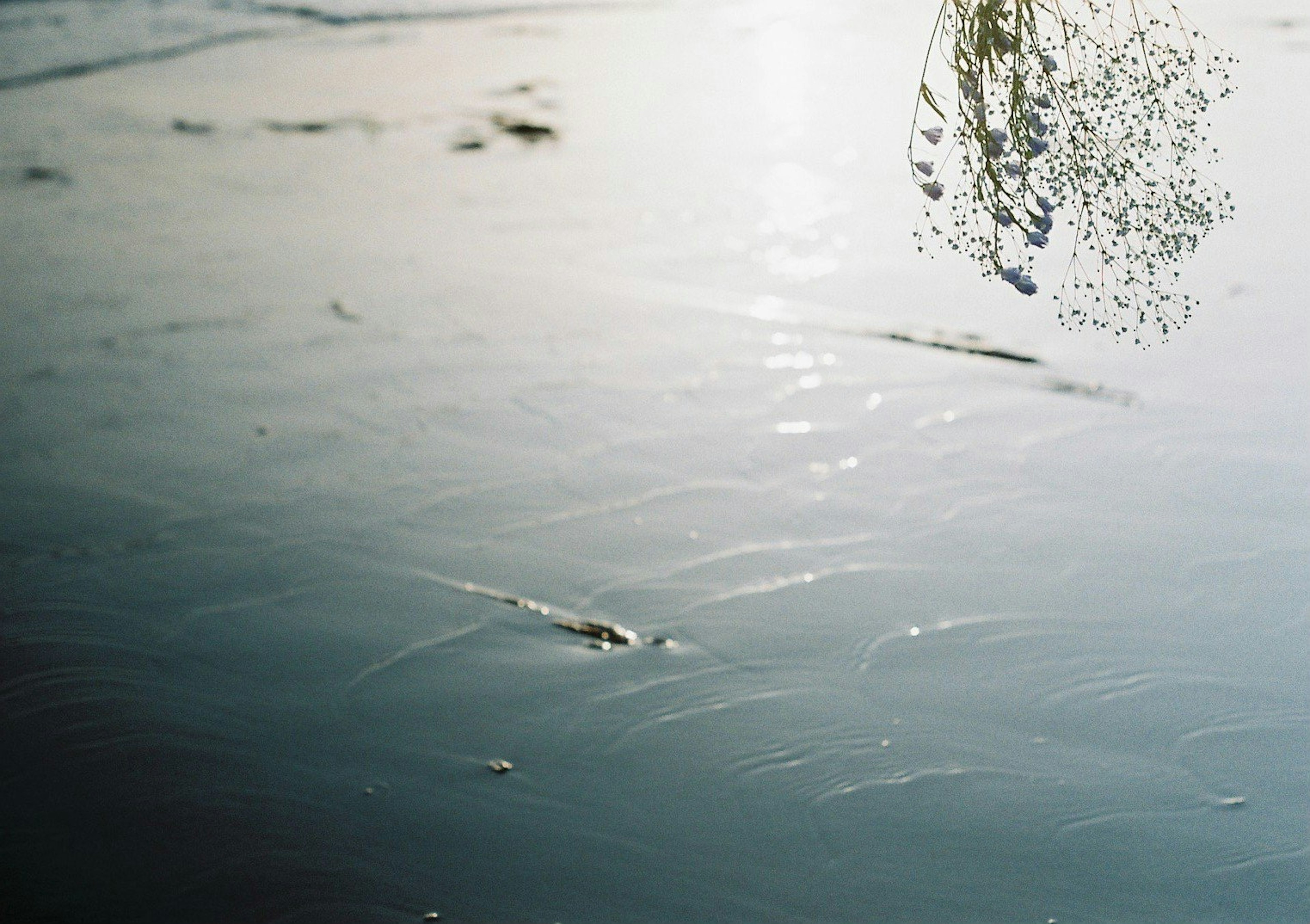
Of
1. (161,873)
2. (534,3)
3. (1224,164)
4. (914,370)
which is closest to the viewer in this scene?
(161,873)

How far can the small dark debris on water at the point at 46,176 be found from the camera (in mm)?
5367

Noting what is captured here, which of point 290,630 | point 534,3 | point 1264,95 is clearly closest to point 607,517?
point 290,630

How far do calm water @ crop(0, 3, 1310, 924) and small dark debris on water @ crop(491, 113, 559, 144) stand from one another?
1.78 feet

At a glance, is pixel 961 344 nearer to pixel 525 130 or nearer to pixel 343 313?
pixel 343 313

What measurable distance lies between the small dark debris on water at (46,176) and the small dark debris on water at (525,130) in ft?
6.11

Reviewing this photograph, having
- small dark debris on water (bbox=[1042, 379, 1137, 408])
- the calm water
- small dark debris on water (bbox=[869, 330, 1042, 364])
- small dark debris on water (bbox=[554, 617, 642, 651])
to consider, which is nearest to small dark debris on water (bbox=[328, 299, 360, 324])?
the calm water

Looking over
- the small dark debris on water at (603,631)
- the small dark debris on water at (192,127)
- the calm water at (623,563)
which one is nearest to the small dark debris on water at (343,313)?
the calm water at (623,563)

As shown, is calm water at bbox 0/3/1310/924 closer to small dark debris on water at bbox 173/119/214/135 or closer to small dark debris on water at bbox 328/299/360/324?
small dark debris on water at bbox 328/299/360/324

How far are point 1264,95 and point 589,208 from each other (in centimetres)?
345

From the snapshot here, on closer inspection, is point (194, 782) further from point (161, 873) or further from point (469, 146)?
point (469, 146)

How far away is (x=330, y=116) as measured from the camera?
20.5 ft

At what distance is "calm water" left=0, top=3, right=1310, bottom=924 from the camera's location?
87.0 inches

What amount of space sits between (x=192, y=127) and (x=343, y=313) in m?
2.21

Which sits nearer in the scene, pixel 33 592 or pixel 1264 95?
pixel 33 592
